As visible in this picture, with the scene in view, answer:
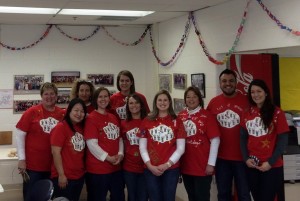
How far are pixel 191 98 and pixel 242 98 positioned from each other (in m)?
0.48

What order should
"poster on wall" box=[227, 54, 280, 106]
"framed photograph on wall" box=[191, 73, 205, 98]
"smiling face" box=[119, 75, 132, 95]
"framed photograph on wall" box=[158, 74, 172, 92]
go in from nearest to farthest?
"smiling face" box=[119, 75, 132, 95] < "poster on wall" box=[227, 54, 280, 106] < "framed photograph on wall" box=[191, 73, 205, 98] < "framed photograph on wall" box=[158, 74, 172, 92]

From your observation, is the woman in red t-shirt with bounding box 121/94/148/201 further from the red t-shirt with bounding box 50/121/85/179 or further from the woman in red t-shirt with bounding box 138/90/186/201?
the red t-shirt with bounding box 50/121/85/179

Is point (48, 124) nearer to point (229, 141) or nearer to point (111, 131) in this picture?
point (111, 131)

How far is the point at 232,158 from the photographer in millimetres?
3402

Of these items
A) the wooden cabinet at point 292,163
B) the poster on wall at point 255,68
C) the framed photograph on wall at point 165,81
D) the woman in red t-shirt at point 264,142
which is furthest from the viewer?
the framed photograph on wall at point 165,81

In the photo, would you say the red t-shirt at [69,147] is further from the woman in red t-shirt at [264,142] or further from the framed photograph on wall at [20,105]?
the framed photograph on wall at [20,105]

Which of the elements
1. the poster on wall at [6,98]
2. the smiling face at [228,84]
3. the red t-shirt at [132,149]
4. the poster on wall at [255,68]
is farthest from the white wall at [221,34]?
the poster on wall at [6,98]

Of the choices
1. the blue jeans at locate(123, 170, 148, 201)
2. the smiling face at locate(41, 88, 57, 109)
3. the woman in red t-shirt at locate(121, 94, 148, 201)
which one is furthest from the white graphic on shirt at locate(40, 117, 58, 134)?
the blue jeans at locate(123, 170, 148, 201)

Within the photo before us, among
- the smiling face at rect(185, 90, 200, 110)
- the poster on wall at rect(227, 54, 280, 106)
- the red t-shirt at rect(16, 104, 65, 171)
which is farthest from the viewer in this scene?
the poster on wall at rect(227, 54, 280, 106)

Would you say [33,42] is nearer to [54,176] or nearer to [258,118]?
Answer: [54,176]

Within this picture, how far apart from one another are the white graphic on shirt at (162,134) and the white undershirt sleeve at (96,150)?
46 cm

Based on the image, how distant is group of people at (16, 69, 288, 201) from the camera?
10.4 ft

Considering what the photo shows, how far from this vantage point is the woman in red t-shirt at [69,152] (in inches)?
127

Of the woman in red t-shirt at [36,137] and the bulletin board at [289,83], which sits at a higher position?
the bulletin board at [289,83]
